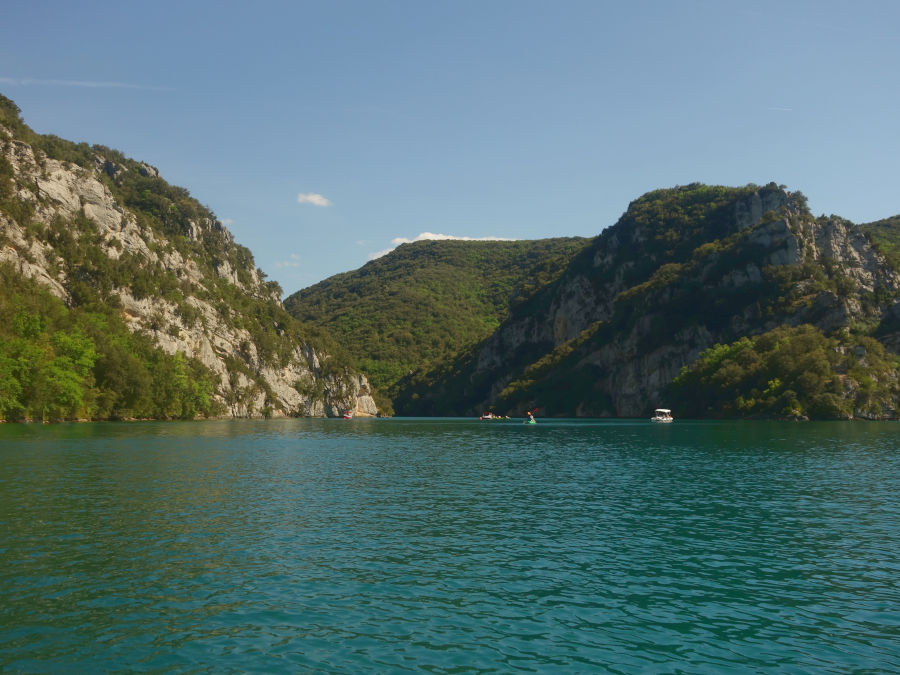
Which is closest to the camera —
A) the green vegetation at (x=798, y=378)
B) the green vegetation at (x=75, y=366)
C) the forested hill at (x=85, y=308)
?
the green vegetation at (x=75, y=366)

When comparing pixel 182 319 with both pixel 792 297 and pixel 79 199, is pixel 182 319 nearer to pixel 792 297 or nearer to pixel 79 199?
pixel 79 199

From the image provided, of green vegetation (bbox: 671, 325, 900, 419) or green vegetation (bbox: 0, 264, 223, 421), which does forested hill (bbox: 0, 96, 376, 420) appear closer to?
green vegetation (bbox: 0, 264, 223, 421)

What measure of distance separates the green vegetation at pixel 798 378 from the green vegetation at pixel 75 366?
13414 centimetres

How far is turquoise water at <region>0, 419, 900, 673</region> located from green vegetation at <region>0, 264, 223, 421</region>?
59.3m

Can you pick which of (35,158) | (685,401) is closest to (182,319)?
(35,158)

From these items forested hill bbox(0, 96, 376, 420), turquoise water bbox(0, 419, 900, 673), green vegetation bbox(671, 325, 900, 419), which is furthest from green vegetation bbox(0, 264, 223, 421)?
green vegetation bbox(671, 325, 900, 419)

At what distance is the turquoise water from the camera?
15.7 m

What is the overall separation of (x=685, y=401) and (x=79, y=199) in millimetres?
171513

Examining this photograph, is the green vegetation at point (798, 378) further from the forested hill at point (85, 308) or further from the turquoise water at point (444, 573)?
the forested hill at point (85, 308)

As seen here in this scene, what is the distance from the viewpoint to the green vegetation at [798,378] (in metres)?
155

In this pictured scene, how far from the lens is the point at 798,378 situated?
516 feet

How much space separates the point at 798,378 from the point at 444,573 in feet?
518

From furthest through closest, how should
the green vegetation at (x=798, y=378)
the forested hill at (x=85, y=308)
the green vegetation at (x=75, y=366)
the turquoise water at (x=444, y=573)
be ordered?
the green vegetation at (x=798, y=378) < the forested hill at (x=85, y=308) < the green vegetation at (x=75, y=366) < the turquoise water at (x=444, y=573)

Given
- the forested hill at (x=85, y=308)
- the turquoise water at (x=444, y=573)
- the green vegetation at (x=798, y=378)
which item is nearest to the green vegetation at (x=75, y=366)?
the forested hill at (x=85, y=308)
